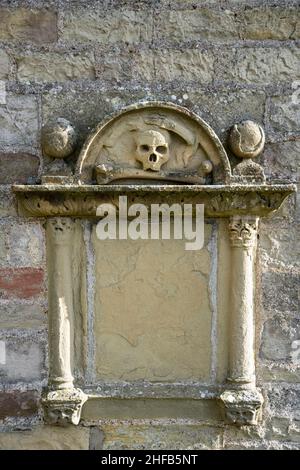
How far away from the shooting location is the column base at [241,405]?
2504 mm

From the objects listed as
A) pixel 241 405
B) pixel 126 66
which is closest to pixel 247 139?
pixel 126 66

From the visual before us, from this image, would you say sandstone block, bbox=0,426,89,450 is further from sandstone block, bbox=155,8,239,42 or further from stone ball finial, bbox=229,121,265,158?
sandstone block, bbox=155,8,239,42

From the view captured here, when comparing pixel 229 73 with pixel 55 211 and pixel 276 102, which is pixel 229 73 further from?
pixel 55 211

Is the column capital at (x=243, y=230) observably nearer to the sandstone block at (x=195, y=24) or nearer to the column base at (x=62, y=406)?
the sandstone block at (x=195, y=24)

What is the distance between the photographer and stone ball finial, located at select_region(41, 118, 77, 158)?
2498 millimetres

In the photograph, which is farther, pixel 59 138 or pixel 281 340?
pixel 281 340

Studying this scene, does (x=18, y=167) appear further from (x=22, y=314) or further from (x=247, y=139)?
(x=247, y=139)

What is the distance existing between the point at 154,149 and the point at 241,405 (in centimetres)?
108

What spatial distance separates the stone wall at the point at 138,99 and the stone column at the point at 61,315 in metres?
0.05

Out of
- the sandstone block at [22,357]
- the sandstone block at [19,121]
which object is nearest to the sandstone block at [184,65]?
the sandstone block at [19,121]

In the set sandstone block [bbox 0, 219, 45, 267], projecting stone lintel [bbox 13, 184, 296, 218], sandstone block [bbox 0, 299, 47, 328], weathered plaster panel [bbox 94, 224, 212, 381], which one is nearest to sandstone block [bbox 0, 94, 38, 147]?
projecting stone lintel [bbox 13, 184, 296, 218]

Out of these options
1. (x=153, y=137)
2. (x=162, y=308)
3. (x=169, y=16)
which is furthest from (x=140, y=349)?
(x=169, y=16)

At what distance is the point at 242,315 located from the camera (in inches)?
100

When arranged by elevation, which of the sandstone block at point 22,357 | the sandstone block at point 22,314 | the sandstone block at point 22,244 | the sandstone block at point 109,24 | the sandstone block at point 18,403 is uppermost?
the sandstone block at point 109,24
